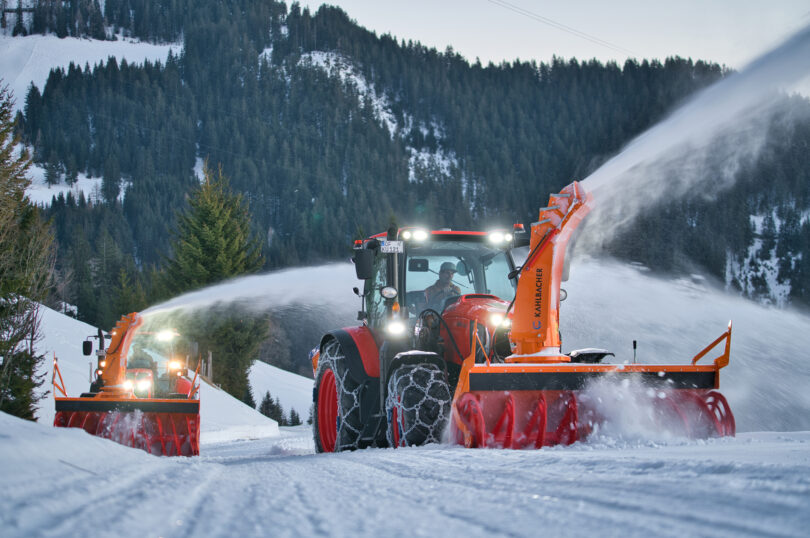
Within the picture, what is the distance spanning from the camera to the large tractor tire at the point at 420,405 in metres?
5.71

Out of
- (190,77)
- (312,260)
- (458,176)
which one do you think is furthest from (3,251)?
(190,77)

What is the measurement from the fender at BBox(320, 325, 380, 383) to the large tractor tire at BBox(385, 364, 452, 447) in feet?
3.49

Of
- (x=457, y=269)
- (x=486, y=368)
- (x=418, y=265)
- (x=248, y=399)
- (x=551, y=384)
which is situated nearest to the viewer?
(x=486, y=368)

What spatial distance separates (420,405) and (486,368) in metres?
0.68

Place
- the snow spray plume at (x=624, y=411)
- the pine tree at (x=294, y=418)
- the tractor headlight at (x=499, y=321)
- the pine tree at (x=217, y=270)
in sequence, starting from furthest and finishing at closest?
the pine tree at (x=294, y=418) < the pine tree at (x=217, y=270) < the tractor headlight at (x=499, y=321) < the snow spray plume at (x=624, y=411)

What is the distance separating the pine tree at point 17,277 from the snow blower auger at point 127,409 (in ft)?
17.8

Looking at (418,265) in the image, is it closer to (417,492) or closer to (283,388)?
(417,492)

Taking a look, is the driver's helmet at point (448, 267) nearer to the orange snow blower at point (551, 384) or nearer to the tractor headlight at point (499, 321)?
the tractor headlight at point (499, 321)

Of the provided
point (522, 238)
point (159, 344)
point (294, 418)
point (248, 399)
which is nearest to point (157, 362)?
point (159, 344)

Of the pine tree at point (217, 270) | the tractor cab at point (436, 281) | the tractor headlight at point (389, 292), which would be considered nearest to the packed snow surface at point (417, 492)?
the tractor cab at point (436, 281)

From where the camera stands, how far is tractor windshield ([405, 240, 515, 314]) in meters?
7.20

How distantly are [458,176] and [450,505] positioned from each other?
128331mm

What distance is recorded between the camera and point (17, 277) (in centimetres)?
1688

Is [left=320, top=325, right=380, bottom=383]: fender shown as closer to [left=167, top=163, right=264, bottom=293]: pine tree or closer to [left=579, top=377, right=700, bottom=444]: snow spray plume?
[left=579, top=377, right=700, bottom=444]: snow spray plume
